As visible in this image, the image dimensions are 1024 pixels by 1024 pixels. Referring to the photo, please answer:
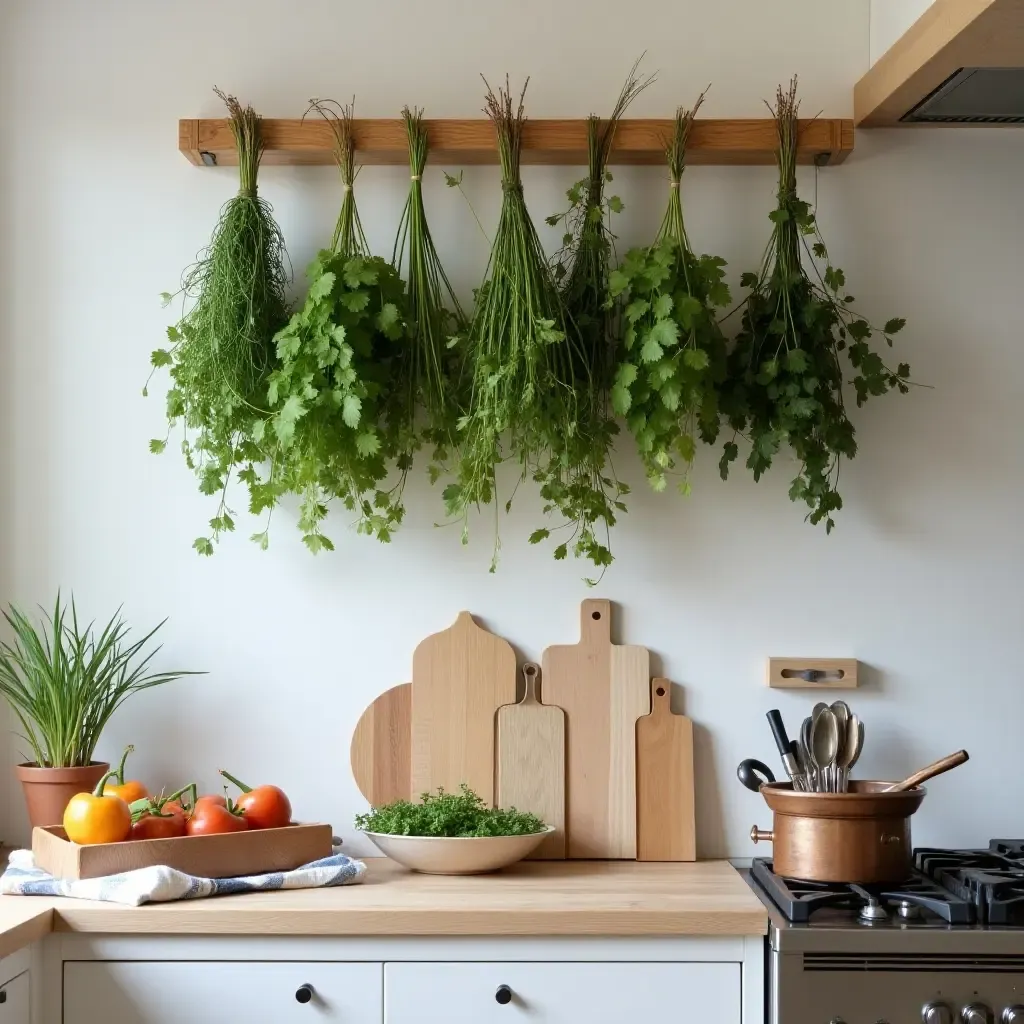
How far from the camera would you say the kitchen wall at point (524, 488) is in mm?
2455

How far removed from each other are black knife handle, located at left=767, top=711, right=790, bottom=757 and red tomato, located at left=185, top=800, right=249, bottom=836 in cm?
95

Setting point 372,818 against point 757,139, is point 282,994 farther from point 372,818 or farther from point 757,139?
point 757,139

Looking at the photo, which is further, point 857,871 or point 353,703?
point 353,703

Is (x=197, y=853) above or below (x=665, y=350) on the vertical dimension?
below

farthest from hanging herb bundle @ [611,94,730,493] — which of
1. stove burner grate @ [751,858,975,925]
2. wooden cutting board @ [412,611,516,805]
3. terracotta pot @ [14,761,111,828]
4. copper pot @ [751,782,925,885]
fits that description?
terracotta pot @ [14,761,111,828]

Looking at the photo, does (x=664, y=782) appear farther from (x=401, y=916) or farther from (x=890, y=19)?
(x=890, y=19)

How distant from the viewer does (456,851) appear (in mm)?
2139

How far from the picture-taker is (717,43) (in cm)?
251

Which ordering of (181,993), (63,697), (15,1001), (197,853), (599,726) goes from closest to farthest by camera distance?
1. (15,1001)
2. (181,993)
3. (197,853)
4. (63,697)
5. (599,726)

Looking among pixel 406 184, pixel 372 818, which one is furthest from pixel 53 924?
pixel 406 184

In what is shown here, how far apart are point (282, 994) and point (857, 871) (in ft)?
3.06

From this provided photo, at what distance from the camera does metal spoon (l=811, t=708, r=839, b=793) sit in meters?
2.23

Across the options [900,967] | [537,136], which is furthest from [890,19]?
[900,967]

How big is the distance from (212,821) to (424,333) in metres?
0.93
